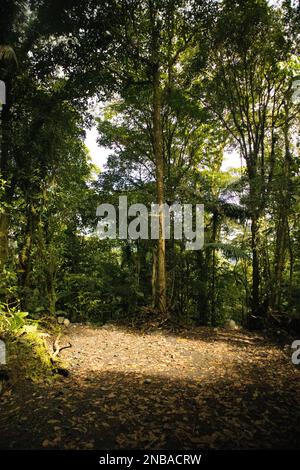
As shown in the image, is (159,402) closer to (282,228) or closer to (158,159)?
(282,228)

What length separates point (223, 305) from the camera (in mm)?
17391

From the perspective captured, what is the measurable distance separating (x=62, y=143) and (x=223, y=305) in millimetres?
12604

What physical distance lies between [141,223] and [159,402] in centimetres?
871

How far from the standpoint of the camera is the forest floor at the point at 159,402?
9.78ft

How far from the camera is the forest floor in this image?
2.98 meters

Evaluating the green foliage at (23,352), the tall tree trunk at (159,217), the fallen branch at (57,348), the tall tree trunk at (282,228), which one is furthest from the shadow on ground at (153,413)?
the tall tree trunk at (282,228)

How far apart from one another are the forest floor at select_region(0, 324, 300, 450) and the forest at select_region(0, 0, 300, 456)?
24mm

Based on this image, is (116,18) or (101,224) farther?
(101,224)

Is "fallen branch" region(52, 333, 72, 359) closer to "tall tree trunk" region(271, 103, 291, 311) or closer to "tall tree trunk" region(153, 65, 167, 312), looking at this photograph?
"tall tree trunk" region(153, 65, 167, 312)

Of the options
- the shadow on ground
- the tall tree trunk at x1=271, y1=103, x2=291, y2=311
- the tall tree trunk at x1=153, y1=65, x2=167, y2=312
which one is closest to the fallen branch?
the shadow on ground

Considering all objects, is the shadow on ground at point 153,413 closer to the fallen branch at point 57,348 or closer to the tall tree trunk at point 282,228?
the fallen branch at point 57,348
